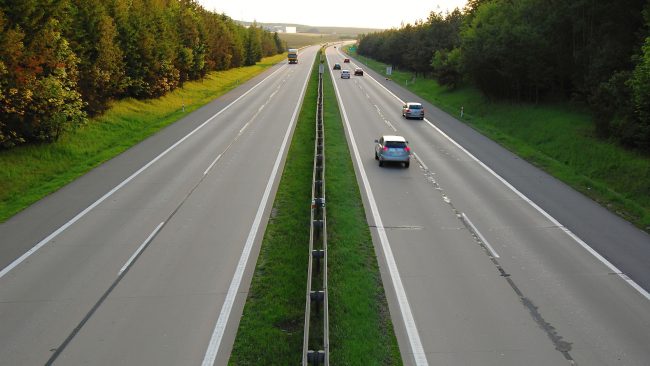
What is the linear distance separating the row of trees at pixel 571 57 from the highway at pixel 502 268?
5.48 meters

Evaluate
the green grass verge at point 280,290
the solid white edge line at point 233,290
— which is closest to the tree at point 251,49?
the solid white edge line at point 233,290

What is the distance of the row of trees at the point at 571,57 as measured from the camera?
24.3 meters

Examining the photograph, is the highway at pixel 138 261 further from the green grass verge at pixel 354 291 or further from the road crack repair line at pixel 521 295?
the road crack repair line at pixel 521 295

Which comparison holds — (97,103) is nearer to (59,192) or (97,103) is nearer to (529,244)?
(59,192)

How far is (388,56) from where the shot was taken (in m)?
108

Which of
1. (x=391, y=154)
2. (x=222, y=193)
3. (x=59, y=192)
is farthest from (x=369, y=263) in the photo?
(x=59, y=192)

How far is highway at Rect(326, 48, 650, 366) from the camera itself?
9664 mm

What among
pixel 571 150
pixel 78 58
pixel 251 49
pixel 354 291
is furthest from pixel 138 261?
pixel 251 49

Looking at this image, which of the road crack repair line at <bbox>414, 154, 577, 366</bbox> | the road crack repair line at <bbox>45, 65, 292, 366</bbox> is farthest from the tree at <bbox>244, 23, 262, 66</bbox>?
the road crack repair line at <bbox>414, 154, 577, 366</bbox>

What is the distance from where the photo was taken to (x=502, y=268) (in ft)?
43.0

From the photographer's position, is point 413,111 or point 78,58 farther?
point 413,111

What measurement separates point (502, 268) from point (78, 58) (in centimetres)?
2594

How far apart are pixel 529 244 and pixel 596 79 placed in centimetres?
1928

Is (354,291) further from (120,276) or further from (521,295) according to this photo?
(120,276)
